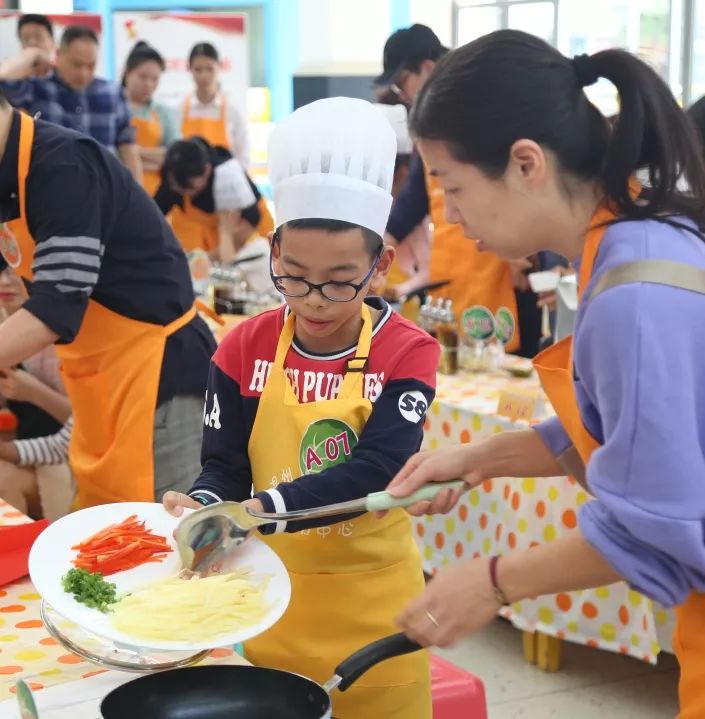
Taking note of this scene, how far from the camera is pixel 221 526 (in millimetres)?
1277

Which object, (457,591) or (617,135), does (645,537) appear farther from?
(617,135)

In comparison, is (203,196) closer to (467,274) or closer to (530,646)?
(467,274)

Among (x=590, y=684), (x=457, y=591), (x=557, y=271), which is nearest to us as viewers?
(x=457, y=591)

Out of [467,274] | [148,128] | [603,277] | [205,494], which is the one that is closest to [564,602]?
[467,274]

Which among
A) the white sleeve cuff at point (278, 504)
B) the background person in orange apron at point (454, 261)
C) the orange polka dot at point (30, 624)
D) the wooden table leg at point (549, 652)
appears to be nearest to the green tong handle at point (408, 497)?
the white sleeve cuff at point (278, 504)

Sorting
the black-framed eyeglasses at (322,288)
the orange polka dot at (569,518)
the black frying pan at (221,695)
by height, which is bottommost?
the orange polka dot at (569,518)

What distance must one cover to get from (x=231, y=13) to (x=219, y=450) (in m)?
8.78

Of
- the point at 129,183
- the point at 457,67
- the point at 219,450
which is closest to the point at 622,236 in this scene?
the point at 457,67

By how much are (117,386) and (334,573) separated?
0.85m

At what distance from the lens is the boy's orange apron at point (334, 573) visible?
56.7 inches

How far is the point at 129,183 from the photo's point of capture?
2082mm

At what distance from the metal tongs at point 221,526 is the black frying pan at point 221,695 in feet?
0.61

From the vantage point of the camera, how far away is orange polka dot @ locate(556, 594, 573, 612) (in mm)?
2643

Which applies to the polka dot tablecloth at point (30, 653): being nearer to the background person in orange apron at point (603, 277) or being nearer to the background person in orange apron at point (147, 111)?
the background person in orange apron at point (603, 277)
